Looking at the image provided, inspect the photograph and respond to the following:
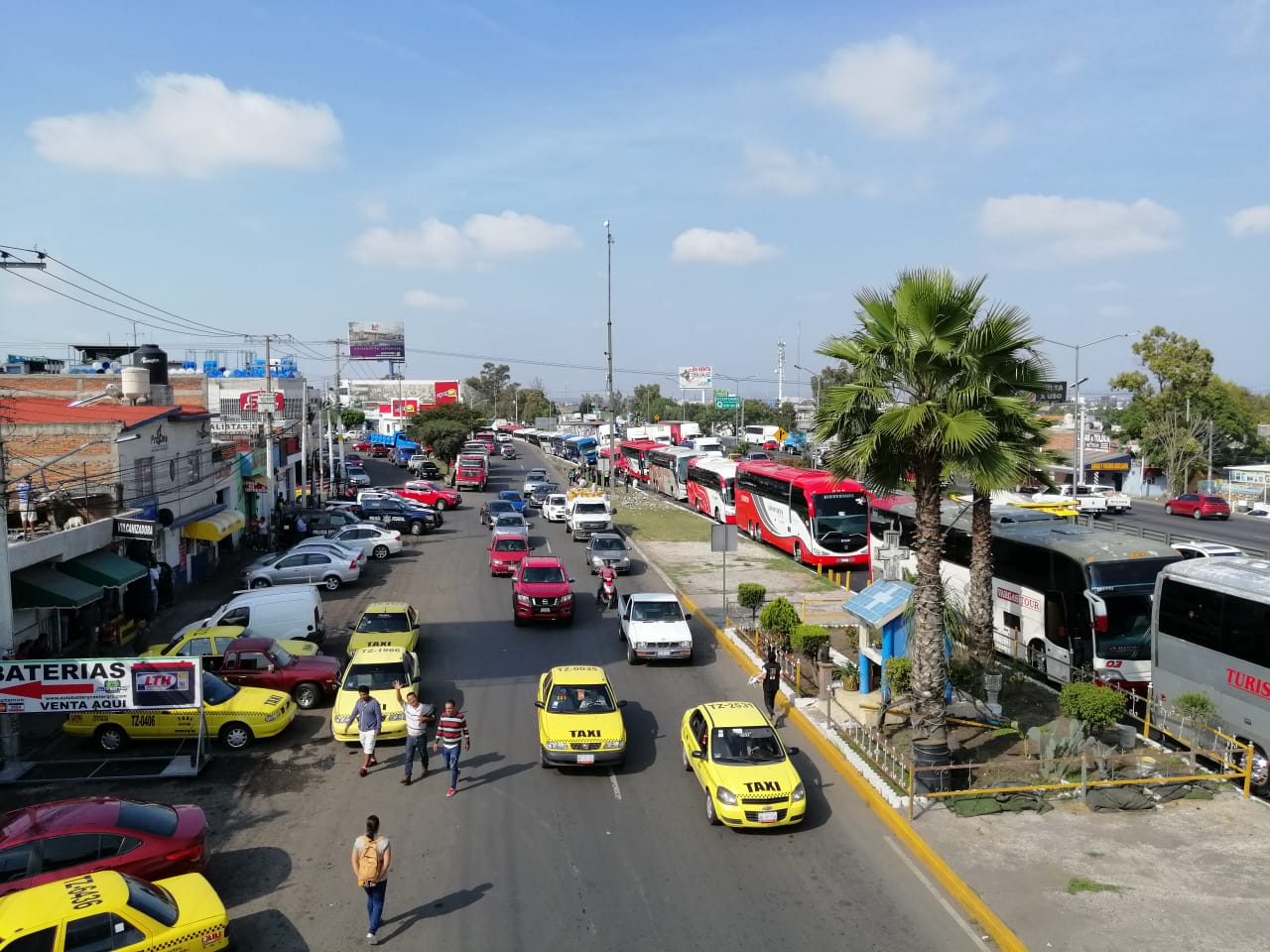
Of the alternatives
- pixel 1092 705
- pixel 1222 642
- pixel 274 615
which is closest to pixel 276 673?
pixel 274 615

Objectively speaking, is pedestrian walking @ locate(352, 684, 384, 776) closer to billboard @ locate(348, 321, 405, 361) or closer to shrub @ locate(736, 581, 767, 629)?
shrub @ locate(736, 581, 767, 629)

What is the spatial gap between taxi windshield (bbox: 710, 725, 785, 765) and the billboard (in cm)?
14206

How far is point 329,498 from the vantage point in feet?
179

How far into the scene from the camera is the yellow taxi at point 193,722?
1580 centimetres

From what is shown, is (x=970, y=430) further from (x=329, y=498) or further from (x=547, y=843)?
(x=329, y=498)

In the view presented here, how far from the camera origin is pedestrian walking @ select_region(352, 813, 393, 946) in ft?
31.7

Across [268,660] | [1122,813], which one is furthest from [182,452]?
[1122,813]

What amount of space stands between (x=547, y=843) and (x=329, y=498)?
45732 millimetres

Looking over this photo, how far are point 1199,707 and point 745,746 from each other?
280 inches

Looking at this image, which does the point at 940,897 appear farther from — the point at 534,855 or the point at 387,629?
the point at 387,629

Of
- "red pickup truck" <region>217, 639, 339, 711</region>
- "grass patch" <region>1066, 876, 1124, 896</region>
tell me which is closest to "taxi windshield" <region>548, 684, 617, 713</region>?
"red pickup truck" <region>217, 639, 339, 711</region>

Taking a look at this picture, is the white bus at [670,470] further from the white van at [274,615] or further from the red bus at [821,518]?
the white van at [274,615]

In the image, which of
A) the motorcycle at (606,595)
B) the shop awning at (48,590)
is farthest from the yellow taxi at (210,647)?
the motorcycle at (606,595)

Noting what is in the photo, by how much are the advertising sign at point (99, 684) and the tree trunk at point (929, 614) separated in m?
11.6
